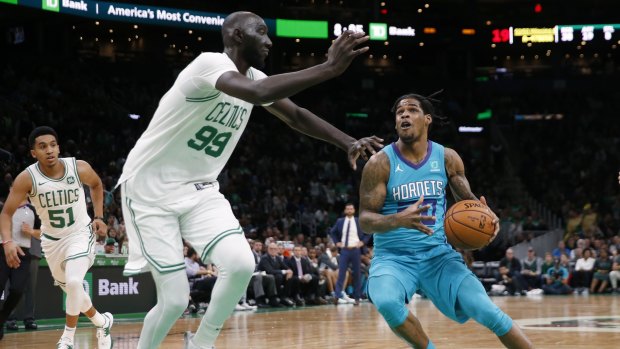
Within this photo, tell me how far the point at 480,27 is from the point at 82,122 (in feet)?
67.0

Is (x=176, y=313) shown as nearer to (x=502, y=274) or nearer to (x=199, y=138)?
(x=199, y=138)

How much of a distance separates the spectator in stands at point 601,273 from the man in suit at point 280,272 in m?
8.91

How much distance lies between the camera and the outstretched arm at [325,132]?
219 inches

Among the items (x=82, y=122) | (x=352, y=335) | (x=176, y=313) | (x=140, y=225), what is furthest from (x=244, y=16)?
(x=82, y=122)

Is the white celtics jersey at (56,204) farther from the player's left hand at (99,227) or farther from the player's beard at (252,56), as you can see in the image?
the player's beard at (252,56)

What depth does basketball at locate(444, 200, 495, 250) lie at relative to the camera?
6523 millimetres

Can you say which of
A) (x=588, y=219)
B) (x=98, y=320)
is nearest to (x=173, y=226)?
(x=98, y=320)

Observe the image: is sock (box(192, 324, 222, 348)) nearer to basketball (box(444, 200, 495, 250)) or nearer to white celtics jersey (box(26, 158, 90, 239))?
basketball (box(444, 200, 495, 250))

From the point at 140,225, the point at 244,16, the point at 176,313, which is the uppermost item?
the point at 244,16

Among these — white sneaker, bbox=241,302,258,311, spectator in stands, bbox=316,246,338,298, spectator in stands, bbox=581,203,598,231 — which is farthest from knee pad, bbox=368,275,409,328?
spectator in stands, bbox=581,203,598,231

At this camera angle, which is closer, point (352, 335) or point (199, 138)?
point (199, 138)

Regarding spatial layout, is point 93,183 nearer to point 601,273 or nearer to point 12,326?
point 12,326

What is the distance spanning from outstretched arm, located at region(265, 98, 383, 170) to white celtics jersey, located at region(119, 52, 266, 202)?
0.35m

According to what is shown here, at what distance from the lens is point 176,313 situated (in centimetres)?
547
